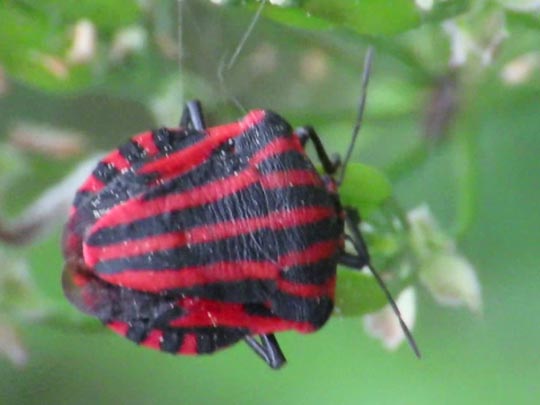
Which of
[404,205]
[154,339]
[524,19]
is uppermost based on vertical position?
[524,19]

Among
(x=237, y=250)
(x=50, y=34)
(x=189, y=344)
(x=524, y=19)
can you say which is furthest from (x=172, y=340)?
(x=524, y=19)

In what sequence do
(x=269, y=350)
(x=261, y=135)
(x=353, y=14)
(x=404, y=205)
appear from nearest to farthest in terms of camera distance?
(x=353, y=14)
(x=261, y=135)
(x=269, y=350)
(x=404, y=205)

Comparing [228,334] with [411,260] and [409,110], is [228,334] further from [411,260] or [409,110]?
[409,110]

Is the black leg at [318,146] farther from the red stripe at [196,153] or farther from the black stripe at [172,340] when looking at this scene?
the black stripe at [172,340]

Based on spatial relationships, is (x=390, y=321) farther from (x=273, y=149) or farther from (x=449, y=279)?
(x=273, y=149)

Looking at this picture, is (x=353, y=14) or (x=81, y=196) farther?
(x=81, y=196)

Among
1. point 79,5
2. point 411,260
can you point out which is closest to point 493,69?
point 411,260

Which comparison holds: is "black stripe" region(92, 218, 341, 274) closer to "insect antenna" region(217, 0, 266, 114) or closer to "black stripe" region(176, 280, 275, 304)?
"black stripe" region(176, 280, 275, 304)
